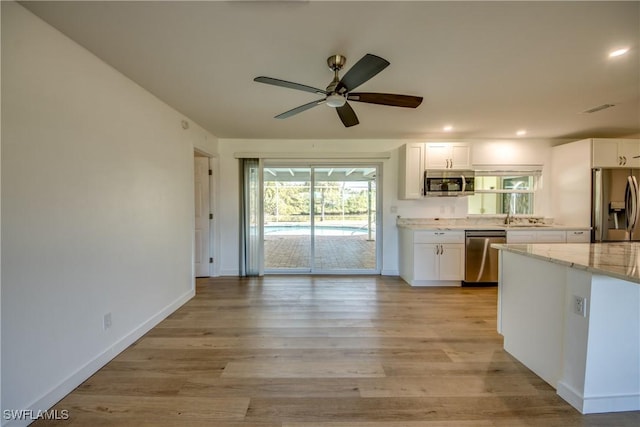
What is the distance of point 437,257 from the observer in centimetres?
405

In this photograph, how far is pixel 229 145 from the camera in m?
4.59

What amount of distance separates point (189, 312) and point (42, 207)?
192 centimetres

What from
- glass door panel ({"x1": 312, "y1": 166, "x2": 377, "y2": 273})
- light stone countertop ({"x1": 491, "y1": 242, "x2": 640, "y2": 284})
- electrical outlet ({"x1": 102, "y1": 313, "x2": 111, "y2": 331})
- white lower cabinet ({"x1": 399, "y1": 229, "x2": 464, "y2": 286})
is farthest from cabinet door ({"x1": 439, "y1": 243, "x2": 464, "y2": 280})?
electrical outlet ({"x1": 102, "y1": 313, "x2": 111, "y2": 331})

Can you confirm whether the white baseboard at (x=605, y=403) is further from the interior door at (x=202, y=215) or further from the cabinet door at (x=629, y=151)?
the interior door at (x=202, y=215)

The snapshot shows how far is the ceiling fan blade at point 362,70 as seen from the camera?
63.7 inches

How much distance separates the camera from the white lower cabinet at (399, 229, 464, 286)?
13.2ft

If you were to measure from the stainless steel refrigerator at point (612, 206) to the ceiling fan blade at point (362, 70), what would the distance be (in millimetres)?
4320

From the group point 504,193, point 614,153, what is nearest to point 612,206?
point 614,153

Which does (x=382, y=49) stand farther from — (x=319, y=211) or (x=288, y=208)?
(x=288, y=208)

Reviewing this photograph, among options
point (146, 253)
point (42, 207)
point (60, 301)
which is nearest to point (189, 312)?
point (146, 253)

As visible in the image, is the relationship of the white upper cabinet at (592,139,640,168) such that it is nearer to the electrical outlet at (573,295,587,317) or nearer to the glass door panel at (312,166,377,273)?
the glass door panel at (312,166,377,273)

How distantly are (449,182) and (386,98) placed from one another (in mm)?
2605

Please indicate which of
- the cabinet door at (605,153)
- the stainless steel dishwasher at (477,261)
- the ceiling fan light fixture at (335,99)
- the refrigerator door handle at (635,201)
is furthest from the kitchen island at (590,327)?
the cabinet door at (605,153)

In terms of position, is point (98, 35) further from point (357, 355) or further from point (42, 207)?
point (357, 355)
